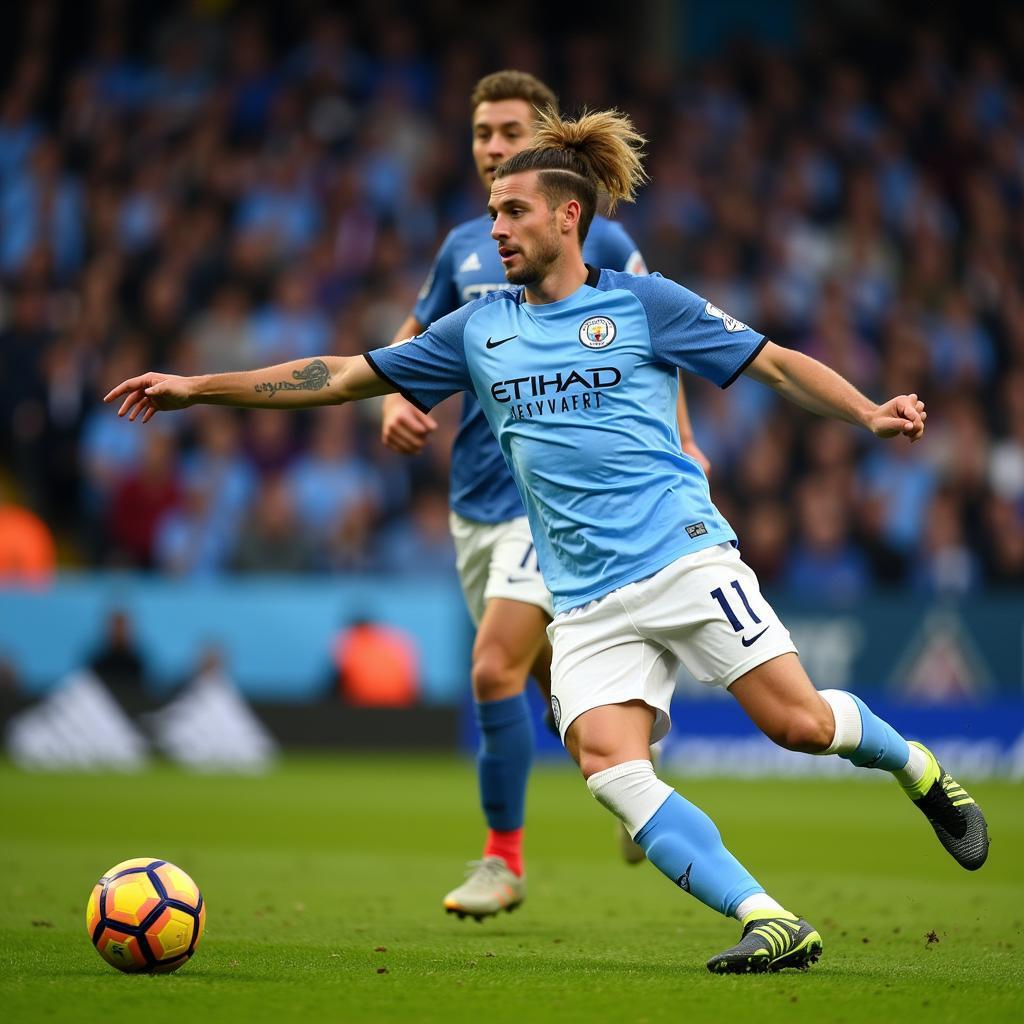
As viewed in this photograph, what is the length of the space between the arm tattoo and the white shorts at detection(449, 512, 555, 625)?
4.67ft

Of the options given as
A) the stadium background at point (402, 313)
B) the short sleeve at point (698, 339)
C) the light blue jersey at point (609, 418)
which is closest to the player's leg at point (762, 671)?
the light blue jersey at point (609, 418)

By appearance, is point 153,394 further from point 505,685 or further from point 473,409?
point 505,685

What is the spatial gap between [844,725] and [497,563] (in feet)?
6.67

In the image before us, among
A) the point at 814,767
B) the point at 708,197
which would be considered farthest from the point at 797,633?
the point at 708,197

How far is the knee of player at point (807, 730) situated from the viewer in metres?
5.39

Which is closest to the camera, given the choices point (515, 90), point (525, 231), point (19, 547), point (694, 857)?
point (694, 857)

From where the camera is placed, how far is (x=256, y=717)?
607 inches

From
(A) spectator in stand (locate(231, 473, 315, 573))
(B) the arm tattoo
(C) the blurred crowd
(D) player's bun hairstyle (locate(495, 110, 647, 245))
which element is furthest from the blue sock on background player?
(A) spectator in stand (locate(231, 473, 315, 573))

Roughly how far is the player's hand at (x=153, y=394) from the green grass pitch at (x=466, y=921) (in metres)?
1.73

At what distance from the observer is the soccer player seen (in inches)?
212

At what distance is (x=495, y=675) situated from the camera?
707 centimetres

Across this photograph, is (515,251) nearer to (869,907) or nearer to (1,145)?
(869,907)

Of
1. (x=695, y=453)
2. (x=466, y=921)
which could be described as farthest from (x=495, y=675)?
(x=695, y=453)

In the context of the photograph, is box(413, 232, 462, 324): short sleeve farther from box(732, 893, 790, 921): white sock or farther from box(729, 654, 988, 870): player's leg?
box(732, 893, 790, 921): white sock
